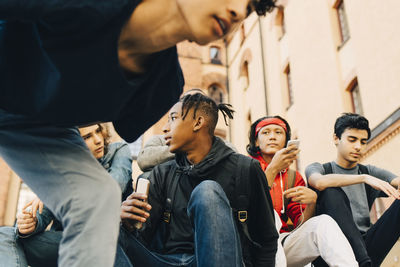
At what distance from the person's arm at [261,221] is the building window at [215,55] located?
20.5m

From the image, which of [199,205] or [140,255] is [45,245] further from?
[199,205]

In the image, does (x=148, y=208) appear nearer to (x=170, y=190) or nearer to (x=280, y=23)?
(x=170, y=190)

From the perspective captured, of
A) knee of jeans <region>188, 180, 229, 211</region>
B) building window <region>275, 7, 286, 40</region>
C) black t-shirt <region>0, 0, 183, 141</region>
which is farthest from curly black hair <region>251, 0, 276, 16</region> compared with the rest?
building window <region>275, 7, 286, 40</region>

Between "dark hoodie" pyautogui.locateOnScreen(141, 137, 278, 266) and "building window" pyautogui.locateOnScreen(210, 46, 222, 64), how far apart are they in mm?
20135

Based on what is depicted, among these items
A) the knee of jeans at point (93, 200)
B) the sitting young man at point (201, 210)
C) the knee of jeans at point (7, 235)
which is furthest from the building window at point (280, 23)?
the knee of jeans at point (93, 200)

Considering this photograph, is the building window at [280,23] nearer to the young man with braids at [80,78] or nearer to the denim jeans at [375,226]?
the denim jeans at [375,226]

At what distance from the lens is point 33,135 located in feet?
5.65

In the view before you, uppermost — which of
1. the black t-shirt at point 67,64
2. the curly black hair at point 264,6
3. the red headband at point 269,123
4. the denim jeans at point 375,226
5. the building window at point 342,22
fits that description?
the building window at point 342,22

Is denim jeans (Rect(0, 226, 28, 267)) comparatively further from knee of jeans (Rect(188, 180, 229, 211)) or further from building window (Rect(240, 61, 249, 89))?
building window (Rect(240, 61, 249, 89))

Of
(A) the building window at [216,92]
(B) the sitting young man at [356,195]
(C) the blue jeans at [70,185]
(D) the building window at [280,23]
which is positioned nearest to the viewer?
(C) the blue jeans at [70,185]

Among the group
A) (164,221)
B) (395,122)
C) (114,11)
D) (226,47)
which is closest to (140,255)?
(164,221)

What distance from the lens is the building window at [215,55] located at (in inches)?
905

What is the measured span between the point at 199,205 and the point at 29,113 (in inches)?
43.1

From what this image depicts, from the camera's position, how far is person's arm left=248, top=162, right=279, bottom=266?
2660 mm
